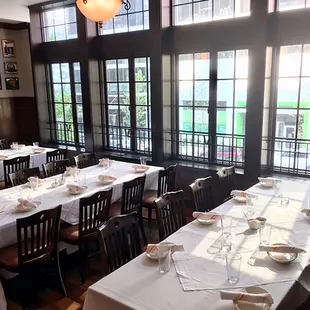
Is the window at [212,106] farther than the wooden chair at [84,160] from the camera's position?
No

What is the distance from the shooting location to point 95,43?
587cm

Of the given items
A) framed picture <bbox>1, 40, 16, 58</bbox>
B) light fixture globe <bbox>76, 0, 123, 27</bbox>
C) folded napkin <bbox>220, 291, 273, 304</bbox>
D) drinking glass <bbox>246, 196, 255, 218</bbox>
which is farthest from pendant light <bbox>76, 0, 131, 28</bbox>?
framed picture <bbox>1, 40, 16, 58</bbox>

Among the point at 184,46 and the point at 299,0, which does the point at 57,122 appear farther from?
the point at 299,0

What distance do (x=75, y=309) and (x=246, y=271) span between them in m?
1.53

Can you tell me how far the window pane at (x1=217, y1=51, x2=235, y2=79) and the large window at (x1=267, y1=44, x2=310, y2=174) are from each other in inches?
23.8

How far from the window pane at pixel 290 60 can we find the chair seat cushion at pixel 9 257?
140 inches

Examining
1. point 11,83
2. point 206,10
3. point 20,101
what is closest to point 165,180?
point 206,10

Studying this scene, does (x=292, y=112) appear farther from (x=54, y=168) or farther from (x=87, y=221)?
(x=54, y=168)

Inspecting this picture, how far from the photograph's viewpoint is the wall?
22.9ft

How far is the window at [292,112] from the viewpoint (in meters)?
4.09

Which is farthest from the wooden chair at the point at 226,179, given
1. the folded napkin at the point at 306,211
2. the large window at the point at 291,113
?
the folded napkin at the point at 306,211

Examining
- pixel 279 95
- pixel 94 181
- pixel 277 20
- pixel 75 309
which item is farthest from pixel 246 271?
pixel 277 20

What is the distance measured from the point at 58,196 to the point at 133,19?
330 centimetres

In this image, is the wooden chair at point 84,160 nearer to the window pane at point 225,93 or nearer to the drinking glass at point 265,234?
the window pane at point 225,93
